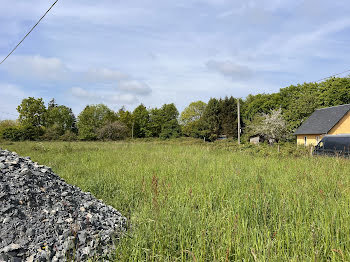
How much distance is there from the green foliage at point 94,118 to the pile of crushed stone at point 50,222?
33412 millimetres

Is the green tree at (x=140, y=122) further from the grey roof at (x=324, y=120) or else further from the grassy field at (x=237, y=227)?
the grassy field at (x=237, y=227)

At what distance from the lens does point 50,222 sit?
2.57 meters

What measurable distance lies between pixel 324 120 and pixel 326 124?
1.01 meters

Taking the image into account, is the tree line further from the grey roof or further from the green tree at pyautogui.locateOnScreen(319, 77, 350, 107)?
the grey roof

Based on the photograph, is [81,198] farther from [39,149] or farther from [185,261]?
[39,149]

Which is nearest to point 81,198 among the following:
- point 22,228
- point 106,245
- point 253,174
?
point 22,228

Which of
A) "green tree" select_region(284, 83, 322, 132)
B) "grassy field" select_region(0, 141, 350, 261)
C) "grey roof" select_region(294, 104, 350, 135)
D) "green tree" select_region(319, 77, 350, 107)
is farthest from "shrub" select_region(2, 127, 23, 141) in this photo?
"green tree" select_region(319, 77, 350, 107)

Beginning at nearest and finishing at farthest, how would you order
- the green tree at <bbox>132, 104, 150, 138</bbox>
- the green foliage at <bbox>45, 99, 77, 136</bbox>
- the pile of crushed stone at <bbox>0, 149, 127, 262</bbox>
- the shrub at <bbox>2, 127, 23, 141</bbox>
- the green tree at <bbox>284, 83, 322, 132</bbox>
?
the pile of crushed stone at <bbox>0, 149, 127, 262</bbox>, the green tree at <bbox>284, 83, 322, 132</bbox>, the shrub at <bbox>2, 127, 23, 141</bbox>, the green foliage at <bbox>45, 99, 77, 136</bbox>, the green tree at <bbox>132, 104, 150, 138</bbox>

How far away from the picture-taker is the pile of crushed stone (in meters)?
2.27

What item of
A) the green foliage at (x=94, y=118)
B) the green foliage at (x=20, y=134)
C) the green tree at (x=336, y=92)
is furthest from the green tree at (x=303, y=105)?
the green foliage at (x=20, y=134)

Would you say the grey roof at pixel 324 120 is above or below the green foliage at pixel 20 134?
above

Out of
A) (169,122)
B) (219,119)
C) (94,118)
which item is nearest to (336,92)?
(219,119)

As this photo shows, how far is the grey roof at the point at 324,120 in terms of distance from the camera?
930 inches

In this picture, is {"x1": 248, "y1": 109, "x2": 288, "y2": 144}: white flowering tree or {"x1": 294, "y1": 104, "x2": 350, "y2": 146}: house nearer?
{"x1": 294, "y1": 104, "x2": 350, "y2": 146}: house
